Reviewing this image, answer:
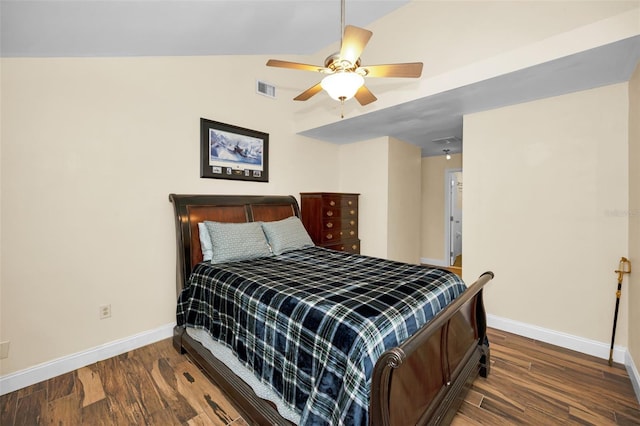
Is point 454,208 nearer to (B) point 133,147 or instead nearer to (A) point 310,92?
(A) point 310,92

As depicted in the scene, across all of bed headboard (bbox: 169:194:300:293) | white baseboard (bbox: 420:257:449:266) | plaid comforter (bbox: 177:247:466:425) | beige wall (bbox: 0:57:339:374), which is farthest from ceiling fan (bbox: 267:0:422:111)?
white baseboard (bbox: 420:257:449:266)

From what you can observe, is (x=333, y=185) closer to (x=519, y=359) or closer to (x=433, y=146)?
(x=433, y=146)

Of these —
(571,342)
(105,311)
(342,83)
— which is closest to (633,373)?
(571,342)

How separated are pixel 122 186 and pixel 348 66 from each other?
2163 millimetres

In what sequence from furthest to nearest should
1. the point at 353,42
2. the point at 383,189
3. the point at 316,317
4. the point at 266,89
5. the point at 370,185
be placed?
the point at 370,185 → the point at 383,189 → the point at 266,89 → the point at 353,42 → the point at 316,317

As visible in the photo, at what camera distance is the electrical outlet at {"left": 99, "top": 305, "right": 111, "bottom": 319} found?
2299mm

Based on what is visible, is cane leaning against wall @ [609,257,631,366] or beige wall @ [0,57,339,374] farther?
cane leaning against wall @ [609,257,631,366]

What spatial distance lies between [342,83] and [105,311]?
268 centimetres

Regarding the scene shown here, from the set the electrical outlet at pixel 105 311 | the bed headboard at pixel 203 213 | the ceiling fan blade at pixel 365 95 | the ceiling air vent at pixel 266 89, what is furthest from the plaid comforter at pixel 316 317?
the ceiling air vent at pixel 266 89

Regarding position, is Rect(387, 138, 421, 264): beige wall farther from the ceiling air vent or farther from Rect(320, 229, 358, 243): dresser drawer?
the ceiling air vent

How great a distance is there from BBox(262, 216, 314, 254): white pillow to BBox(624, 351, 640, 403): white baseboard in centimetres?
278

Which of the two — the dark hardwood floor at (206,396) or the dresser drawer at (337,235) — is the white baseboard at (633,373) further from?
the dresser drawer at (337,235)

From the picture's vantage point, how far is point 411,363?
4.13 feet

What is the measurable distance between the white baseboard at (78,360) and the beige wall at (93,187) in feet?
0.17
